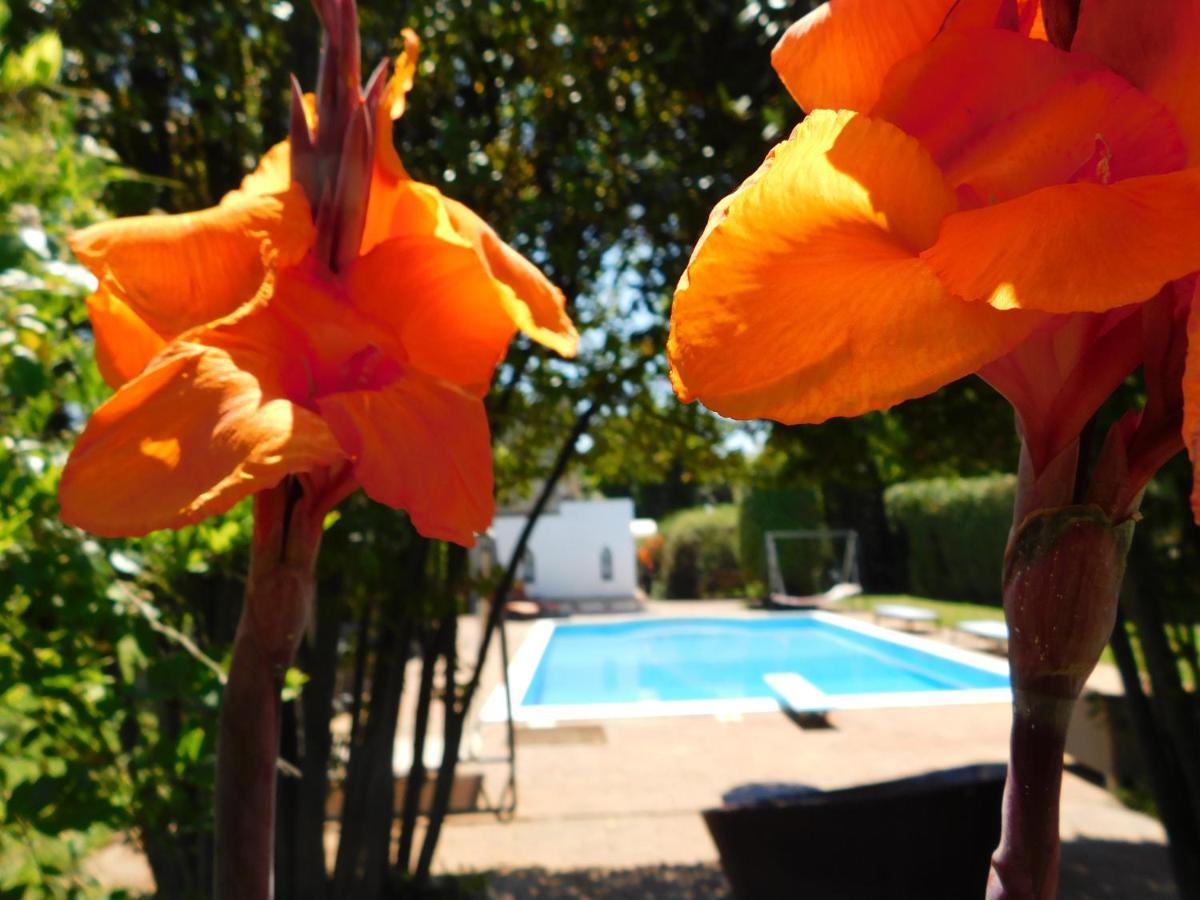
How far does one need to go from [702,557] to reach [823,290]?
89.2ft

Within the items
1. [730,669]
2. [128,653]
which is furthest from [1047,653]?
[730,669]

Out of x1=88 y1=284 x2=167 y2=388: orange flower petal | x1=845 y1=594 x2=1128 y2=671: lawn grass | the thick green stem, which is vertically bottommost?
x1=845 y1=594 x2=1128 y2=671: lawn grass

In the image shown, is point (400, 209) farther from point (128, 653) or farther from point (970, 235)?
point (128, 653)

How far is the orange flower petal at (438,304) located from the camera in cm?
50

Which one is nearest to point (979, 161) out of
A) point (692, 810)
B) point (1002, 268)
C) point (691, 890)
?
point (1002, 268)

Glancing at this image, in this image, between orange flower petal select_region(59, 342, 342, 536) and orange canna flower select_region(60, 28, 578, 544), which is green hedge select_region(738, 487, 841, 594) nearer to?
orange canna flower select_region(60, 28, 578, 544)

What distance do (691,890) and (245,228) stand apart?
5343 millimetres

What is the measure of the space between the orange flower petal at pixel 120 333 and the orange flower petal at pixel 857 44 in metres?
0.38

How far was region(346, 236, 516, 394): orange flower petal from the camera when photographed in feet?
1.65

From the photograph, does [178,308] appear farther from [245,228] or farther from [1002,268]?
[1002,268]

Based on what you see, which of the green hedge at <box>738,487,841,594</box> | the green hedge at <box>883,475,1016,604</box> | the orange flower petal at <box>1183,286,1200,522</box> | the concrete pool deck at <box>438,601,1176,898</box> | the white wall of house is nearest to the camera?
the orange flower petal at <box>1183,286,1200,522</box>

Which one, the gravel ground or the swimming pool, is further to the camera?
the swimming pool

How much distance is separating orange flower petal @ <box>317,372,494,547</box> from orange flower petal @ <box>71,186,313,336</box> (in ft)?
0.29

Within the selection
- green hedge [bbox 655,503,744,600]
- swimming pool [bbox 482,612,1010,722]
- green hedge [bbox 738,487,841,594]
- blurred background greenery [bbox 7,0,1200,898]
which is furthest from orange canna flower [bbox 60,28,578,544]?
green hedge [bbox 655,503,744,600]
